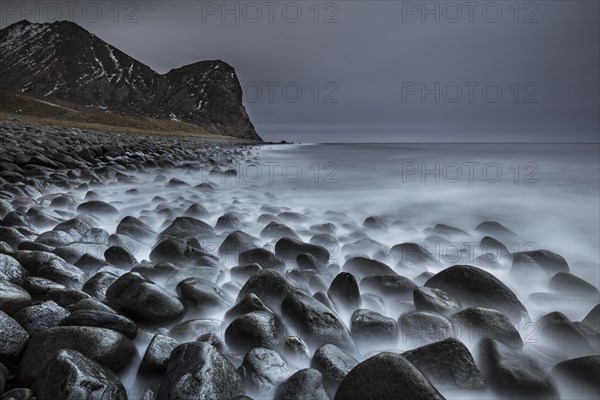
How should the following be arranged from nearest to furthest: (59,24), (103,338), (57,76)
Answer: (103,338) → (57,76) → (59,24)

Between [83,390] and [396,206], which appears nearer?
[83,390]

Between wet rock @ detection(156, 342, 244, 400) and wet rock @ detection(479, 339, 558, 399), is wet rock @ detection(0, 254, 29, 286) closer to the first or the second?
wet rock @ detection(156, 342, 244, 400)

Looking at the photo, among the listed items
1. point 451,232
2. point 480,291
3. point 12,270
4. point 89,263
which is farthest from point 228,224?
point 451,232

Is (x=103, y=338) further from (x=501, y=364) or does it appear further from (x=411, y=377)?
(x=501, y=364)

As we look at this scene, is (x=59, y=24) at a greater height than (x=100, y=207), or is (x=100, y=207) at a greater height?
(x=59, y=24)

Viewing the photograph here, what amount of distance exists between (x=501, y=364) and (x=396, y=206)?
236 inches

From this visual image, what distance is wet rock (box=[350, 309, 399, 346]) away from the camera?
2.21 meters

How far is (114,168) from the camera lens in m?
8.98

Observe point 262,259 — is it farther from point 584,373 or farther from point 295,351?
point 584,373

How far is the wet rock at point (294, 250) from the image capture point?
3.48m

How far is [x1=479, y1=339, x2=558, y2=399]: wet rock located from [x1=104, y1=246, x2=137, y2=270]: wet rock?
2647 millimetres

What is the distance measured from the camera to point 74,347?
5.19ft

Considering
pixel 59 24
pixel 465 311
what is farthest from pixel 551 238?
pixel 59 24

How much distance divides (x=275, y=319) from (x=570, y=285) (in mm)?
2741
